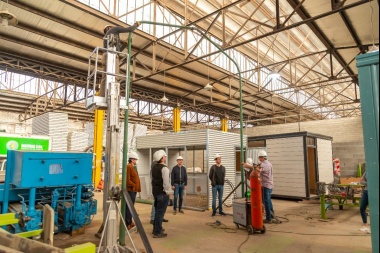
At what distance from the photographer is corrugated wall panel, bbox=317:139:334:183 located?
39.2 feet

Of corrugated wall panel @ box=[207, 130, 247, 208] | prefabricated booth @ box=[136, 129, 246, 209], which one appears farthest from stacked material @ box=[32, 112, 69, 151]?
corrugated wall panel @ box=[207, 130, 247, 208]

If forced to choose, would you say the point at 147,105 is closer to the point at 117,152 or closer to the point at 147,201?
the point at 147,201

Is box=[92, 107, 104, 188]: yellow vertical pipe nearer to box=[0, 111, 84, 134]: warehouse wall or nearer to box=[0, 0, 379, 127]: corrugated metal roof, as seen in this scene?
box=[0, 0, 379, 127]: corrugated metal roof

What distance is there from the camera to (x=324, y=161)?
1229 cm

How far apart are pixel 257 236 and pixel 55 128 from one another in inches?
502

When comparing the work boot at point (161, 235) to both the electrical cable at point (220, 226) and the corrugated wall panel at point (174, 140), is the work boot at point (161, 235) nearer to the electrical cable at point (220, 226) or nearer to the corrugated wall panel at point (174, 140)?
the electrical cable at point (220, 226)

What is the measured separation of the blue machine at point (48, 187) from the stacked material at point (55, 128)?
9.02 meters

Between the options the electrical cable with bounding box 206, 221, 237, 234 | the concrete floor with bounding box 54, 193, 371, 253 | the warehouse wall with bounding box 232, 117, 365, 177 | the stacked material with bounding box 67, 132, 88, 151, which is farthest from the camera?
the stacked material with bounding box 67, 132, 88, 151

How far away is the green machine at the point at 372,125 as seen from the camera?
6.27ft

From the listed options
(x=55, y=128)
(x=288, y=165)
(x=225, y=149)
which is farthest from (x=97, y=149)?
(x=288, y=165)

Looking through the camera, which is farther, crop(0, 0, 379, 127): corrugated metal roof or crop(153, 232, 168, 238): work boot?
crop(0, 0, 379, 127): corrugated metal roof

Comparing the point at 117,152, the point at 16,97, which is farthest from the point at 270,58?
the point at 16,97

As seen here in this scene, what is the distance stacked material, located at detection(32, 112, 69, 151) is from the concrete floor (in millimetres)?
8305

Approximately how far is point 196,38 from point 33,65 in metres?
8.11
